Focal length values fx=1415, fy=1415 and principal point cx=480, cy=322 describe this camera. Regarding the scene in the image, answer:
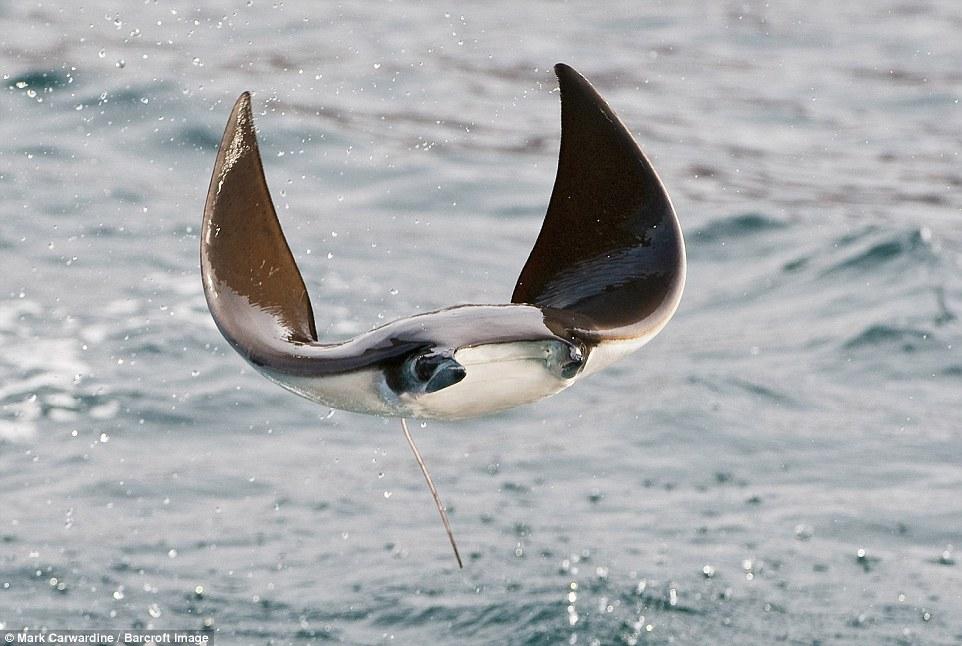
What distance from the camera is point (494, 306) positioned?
10.6 feet

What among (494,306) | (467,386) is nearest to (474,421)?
(494,306)

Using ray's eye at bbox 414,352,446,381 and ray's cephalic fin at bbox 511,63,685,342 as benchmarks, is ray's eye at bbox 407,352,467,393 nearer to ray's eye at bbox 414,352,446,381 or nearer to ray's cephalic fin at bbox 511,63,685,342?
ray's eye at bbox 414,352,446,381

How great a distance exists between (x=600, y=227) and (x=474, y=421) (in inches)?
106

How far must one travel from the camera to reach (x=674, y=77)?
11617 mm

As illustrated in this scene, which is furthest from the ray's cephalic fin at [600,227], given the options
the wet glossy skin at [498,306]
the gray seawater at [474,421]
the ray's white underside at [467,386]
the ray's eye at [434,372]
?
the gray seawater at [474,421]

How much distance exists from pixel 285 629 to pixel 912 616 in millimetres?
2137

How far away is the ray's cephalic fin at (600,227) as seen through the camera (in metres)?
3.68

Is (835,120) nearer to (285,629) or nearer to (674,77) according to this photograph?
(674,77)

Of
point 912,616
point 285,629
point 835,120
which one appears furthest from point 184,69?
point 912,616

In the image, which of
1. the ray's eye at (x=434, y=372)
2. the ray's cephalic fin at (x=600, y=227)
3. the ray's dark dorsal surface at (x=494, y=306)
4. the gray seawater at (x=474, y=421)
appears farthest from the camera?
the gray seawater at (x=474, y=421)

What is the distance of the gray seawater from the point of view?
496 cm

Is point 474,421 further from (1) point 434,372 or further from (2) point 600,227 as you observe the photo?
(1) point 434,372

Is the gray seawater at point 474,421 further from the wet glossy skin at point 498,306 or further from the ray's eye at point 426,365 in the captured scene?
the ray's eye at point 426,365

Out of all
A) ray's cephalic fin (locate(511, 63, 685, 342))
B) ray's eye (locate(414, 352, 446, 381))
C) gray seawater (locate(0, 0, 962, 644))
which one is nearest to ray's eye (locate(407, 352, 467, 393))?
ray's eye (locate(414, 352, 446, 381))
